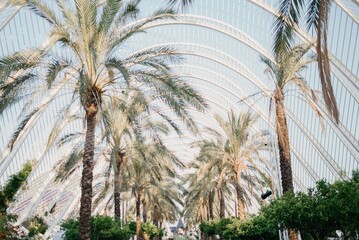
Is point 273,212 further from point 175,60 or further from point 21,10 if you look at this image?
point 21,10

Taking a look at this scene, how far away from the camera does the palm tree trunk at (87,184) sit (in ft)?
44.4

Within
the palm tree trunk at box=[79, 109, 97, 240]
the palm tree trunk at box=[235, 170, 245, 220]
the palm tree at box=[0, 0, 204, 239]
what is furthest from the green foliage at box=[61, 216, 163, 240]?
Result: the palm tree trunk at box=[235, 170, 245, 220]

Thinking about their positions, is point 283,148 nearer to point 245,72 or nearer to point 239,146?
point 239,146

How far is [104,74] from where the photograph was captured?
15227 mm

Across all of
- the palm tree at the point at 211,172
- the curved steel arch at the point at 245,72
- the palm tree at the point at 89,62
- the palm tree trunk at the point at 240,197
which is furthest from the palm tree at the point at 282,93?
the curved steel arch at the point at 245,72

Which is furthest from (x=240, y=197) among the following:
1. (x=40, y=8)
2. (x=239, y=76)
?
(x=40, y=8)

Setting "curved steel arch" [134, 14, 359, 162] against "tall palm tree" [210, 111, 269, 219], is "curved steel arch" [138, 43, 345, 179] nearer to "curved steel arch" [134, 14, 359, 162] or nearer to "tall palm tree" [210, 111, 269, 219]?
"curved steel arch" [134, 14, 359, 162]

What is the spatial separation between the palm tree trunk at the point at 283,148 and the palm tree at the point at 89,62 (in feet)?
12.8

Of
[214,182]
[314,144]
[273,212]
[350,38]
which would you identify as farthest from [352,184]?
[214,182]

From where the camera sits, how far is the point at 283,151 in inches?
664

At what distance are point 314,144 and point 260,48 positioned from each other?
7921 mm

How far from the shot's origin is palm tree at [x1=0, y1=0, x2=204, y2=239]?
1365cm

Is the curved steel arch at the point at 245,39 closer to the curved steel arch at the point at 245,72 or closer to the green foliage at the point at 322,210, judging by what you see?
the curved steel arch at the point at 245,72

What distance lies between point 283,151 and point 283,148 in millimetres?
137
